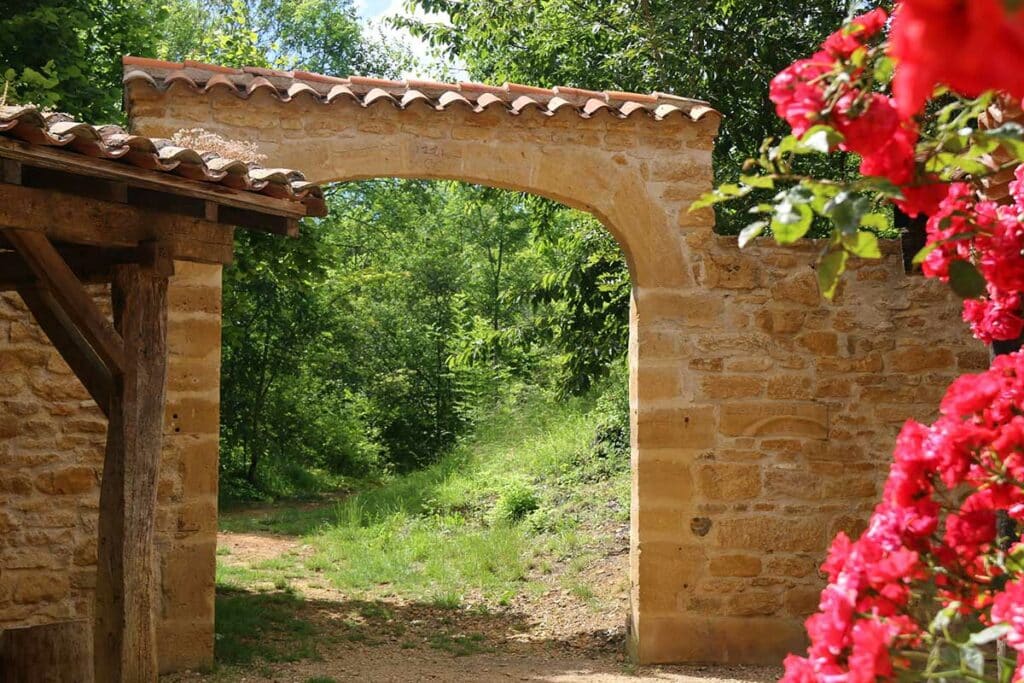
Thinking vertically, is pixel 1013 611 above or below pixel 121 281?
below

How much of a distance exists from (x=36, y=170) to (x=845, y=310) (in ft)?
15.5

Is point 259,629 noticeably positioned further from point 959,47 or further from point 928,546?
point 959,47

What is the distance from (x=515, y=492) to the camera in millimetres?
11781

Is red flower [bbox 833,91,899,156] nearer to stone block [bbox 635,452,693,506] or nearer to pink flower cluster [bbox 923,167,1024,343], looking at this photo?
pink flower cluster [bbox 923,167,1024,343]

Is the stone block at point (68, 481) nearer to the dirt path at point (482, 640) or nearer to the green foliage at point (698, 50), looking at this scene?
the dirt path at point (482, 640)

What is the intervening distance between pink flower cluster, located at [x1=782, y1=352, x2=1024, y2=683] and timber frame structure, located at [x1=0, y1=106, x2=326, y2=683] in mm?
2879

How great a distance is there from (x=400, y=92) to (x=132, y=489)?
3.23 m

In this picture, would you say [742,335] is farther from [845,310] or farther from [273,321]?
[273,321]

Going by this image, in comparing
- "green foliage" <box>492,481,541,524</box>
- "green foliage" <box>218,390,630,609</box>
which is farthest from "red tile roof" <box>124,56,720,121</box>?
"green foliage" <box>492,481,541,524</box>

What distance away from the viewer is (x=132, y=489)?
439 centimetres

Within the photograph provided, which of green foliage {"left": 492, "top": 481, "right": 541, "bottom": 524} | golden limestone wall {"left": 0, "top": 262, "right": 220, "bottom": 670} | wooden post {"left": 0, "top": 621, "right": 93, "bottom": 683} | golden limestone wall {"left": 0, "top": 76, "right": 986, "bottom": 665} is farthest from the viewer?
green foliage {"left": 492, "top": 481, "right": 541, "bottom": 524}

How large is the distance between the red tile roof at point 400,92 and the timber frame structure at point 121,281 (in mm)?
1807

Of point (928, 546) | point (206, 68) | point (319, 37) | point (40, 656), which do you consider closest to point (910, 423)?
point (928, 546)

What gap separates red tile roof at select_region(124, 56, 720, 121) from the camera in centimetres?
632
